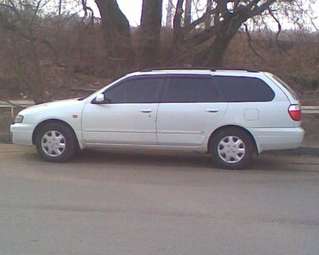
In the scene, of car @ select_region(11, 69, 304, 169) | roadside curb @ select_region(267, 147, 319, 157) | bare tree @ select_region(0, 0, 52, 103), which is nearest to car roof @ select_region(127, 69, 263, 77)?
car @ select_region(11, 69, 304, 169)

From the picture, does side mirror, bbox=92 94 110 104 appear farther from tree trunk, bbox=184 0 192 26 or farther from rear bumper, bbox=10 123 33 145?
tree trunk, bbox=184 0 192 26

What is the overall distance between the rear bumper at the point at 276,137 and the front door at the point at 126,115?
65.5 inches

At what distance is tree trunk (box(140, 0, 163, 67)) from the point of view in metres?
16.8

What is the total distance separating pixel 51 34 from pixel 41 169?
18.3ft

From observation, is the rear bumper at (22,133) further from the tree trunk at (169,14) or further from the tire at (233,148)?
the tree trunk at (169,14)

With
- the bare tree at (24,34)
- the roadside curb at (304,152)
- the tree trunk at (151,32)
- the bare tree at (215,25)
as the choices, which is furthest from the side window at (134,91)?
the bare tree at (215,25)

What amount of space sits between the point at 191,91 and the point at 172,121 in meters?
0.60

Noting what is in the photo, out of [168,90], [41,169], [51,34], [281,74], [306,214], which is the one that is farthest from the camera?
[281,74]

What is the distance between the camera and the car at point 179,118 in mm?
9883

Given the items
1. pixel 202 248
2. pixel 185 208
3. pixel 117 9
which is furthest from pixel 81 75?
pixel 202 248

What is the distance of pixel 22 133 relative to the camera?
34.4ft

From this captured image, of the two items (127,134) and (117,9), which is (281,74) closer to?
(117,9)

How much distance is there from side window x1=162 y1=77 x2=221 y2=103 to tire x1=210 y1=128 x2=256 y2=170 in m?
0.59

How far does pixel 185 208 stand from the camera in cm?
712
